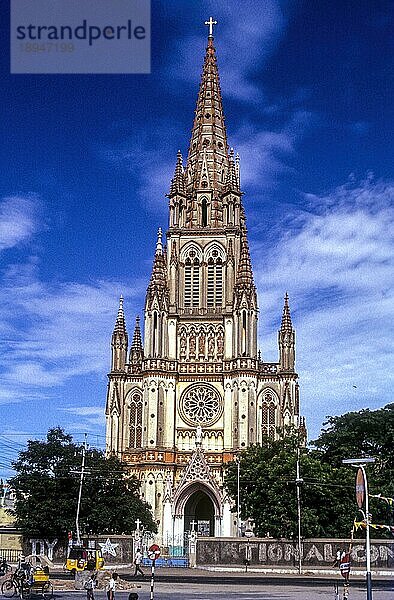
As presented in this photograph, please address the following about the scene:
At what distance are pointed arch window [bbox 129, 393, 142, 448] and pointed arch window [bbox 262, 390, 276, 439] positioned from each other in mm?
12316

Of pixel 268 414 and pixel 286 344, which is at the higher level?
pixel 286 344

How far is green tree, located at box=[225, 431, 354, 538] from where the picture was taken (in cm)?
5484

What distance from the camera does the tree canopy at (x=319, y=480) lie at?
55.7 meters

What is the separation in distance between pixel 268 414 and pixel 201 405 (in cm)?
672

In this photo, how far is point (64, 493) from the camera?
195ft

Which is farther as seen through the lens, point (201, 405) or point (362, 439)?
point (201, 405)

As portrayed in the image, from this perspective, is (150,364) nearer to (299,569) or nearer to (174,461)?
(174,461)

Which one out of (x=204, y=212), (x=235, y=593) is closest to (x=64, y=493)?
(x=235, y=593)

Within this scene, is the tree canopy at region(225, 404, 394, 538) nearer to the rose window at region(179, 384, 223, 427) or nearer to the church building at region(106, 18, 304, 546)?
the church building at region(106, 18, 304, 546)

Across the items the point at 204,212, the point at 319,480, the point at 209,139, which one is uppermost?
the point at 209,139

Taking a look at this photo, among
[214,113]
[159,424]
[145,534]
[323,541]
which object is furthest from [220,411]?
[214,113]

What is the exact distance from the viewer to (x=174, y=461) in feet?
258

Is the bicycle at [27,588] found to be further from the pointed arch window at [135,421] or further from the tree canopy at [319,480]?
the pointed arch window at [135,421]

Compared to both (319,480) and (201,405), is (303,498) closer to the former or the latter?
(319,480)
